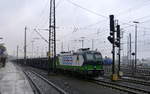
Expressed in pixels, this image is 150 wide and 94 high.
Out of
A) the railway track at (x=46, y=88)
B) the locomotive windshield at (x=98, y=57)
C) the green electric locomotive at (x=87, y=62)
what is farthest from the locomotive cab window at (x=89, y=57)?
the railway track at (x=46, y=88)

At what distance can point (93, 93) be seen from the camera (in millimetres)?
16359

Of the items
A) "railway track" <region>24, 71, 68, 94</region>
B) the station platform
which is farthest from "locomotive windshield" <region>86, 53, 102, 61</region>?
the station platform

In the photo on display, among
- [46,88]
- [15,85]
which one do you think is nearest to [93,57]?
[46,88]

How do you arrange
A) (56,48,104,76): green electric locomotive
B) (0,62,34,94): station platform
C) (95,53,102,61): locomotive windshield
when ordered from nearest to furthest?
(0,62,34,94): station platform
(56,48,104,76): green electric locomotive
(95,53,102,61): locomotive windshield

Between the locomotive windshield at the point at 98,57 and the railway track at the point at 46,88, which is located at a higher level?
the locomotive windshield at the point at 98,57

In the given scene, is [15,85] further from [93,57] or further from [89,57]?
[93,57]

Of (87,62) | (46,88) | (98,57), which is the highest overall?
(98,57)

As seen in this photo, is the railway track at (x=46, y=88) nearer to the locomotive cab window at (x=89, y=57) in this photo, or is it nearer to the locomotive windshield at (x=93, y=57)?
the locomotive cab window at (x=89, y=57)

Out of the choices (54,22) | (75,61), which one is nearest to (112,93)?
(75,61)

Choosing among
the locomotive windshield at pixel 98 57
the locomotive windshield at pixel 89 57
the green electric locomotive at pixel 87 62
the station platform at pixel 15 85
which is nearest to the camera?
the station platform at pixel 15 85

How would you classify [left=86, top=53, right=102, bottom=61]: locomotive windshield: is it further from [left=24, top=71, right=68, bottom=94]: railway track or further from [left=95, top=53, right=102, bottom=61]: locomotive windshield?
[left=24, top=71, right=68, bottom=94]: railway track

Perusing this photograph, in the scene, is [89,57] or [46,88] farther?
[89,57]

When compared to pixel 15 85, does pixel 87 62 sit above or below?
above

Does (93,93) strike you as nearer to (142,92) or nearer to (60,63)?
(142,92)
